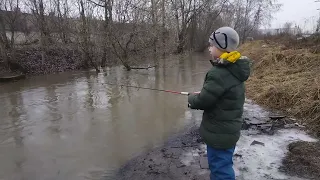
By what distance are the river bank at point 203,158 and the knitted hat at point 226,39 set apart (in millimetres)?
1972

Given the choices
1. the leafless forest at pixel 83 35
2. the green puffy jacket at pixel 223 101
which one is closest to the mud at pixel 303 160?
the green puffy jacket at pixel 223 101

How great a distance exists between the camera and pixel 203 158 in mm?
4539

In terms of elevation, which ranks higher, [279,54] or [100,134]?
[279,54]

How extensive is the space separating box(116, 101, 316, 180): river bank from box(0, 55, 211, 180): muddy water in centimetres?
42

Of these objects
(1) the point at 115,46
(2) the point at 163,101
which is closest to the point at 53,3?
(1) the point at 115,46

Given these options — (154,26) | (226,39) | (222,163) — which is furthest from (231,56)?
(154,26)

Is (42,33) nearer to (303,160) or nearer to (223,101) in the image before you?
(303,160)

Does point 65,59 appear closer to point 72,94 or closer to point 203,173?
point 72,94

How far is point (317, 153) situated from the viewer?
4.45 m

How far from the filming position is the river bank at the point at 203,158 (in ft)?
13.3

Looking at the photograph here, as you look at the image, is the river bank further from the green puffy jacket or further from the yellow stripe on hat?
the yellow stripe on hat

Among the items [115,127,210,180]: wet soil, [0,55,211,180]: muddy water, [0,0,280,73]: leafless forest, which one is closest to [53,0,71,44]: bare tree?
[0,0,280,73]: leafless forest

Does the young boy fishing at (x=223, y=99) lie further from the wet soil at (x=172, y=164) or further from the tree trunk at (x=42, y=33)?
the tree trunk at (x=42, y=33)

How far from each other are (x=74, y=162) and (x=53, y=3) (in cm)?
1928
